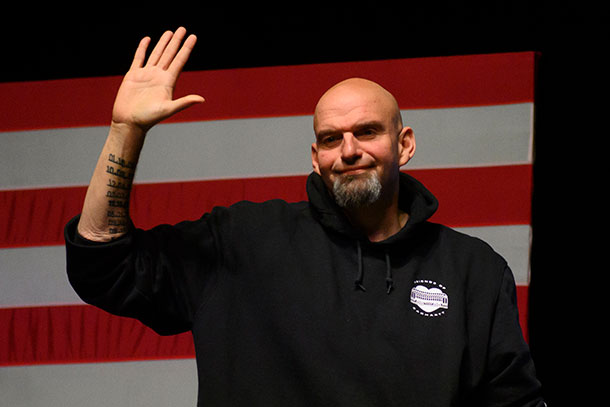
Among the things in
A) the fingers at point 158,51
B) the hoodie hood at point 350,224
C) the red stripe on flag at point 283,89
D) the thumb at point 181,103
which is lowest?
the hoodie hood at point 350,224

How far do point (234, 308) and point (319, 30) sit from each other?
1.09 m

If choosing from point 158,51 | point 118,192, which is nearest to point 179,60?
point 158,51

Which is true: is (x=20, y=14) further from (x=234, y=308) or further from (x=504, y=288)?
(x=504, y=288)

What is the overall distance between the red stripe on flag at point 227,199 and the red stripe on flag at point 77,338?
0.24 m

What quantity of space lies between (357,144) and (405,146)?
17cm

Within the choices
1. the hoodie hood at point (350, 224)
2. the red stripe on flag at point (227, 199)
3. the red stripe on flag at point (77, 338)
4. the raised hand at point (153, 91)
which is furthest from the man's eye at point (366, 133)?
the red stripe on flag at point (77, 338)

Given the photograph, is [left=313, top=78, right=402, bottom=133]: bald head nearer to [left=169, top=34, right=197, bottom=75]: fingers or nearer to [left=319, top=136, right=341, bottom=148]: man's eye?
[left=319, top=136, right=341, bottom=148]: man's eye

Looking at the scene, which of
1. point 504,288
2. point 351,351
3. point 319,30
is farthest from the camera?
point 319,30

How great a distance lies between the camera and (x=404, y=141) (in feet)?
4.69

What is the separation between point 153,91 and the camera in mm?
1180

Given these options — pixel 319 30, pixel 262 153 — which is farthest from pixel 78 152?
pixel 319 30

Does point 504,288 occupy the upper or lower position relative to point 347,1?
lower

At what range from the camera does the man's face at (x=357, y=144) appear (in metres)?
1.30

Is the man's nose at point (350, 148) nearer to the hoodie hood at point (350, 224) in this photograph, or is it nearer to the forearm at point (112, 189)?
the hoodie hood at point (350, 224)
